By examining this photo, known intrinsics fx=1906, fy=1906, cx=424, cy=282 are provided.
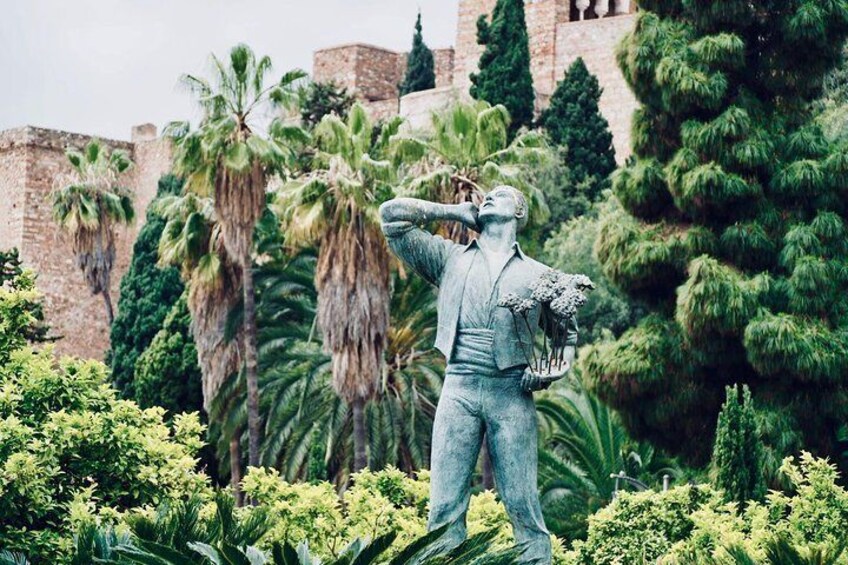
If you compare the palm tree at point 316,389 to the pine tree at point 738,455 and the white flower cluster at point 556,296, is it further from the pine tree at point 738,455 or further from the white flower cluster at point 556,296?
the white flower cluster at point 556,296

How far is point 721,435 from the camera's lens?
59.5 feet

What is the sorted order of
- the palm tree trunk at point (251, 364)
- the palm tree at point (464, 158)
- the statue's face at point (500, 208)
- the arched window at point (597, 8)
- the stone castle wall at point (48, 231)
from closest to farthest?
1. the statue's face at point (500, 208)
2. the palm tree at point (464, 158)
3. the palm tree trunk at point (251, 364)
4. the stone castle wall at point (48, 231)
5. the arched window at point (597, 8)

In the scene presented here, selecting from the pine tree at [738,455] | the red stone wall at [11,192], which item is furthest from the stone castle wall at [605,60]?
the pine tree at [738,455]

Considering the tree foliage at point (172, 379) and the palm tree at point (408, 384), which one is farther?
the tree foliage at point (172, 379)

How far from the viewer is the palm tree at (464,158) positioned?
24.3 m

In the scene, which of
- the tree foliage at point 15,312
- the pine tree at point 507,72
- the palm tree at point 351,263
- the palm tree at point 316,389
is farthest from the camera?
the pine tree at point 507,72

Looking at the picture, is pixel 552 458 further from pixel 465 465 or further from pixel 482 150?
pixel 465 465

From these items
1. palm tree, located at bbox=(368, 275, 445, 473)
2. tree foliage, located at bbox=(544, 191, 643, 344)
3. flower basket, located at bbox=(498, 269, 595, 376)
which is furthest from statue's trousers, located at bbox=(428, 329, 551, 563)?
A: tree foliage, located at bbox=(544, 191, 643, 344)

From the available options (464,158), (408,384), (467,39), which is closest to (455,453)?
(464,158)

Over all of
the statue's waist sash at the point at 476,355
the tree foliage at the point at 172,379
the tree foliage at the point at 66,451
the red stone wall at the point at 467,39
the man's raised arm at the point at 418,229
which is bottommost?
the tree foliage at the point at 172,379

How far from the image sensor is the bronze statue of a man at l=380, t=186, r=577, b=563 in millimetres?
10086

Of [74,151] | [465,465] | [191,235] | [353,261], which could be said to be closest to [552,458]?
[353,261]

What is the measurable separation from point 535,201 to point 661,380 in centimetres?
439

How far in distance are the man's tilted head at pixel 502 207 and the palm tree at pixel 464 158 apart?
13173 millimetres
